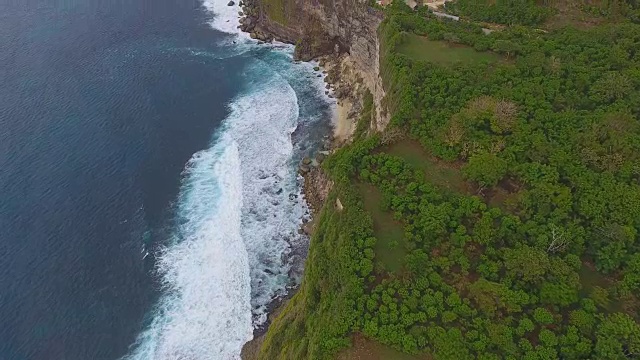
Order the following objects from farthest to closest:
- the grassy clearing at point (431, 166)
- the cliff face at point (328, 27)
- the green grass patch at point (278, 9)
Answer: the green grass patch at point (278, 9)
the cliff face at point (328, 27)
the grassy clearing at point (431, 166)

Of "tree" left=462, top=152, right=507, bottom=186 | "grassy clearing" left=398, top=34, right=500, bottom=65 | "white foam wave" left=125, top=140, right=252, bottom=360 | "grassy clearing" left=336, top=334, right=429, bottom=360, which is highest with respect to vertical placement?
A: "grassy clearing" left=398, top=34, right=500, bottom=65

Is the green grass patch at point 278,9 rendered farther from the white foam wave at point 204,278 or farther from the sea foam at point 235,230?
the white foam wave at point 204,278

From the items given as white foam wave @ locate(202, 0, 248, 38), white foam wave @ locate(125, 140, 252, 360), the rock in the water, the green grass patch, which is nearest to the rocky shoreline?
the rock in the water

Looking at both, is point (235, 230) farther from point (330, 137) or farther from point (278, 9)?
point (278, 9)

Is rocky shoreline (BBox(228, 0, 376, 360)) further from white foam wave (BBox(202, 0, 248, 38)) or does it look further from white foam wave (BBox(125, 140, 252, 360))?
white foam wave (BBox(125, 140, 252, 360))

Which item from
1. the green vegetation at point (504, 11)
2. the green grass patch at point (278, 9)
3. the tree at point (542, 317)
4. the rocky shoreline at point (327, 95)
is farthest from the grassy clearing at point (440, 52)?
the green grass patch at point (278, 9)

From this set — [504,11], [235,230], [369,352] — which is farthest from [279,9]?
[369,352]

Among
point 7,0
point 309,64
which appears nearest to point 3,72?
point 7,0
